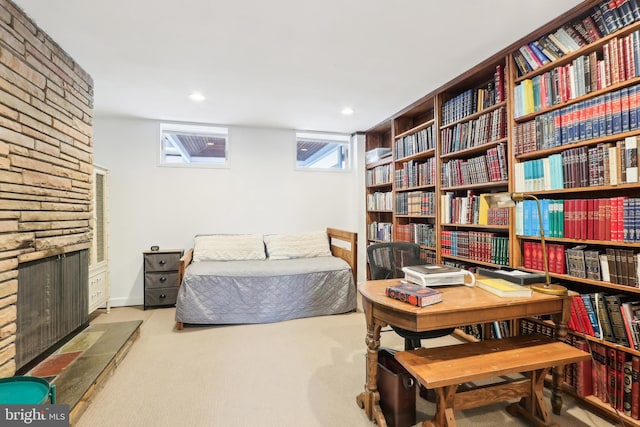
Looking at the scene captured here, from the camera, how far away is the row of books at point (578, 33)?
5.33 ft

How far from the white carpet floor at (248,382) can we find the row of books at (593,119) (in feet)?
5.41

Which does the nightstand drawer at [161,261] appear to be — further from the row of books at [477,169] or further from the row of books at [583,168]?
the row of books at [583,168]

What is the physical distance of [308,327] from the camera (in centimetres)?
304

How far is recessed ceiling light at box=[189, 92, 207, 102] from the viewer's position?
3.00 meters

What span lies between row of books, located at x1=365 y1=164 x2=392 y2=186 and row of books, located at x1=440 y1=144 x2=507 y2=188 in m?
1.03

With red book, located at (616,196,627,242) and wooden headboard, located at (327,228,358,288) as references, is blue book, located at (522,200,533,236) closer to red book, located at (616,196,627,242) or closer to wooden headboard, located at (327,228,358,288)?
red book, located at (616,196,627,242)

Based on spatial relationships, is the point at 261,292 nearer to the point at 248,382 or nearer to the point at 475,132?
the point at 248,382

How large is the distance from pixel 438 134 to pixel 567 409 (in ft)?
7.63

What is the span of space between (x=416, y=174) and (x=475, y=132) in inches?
34.4

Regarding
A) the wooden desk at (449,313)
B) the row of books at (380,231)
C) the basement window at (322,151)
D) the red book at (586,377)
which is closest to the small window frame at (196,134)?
the basement window at (322,151)

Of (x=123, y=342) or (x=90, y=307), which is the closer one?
(x=123, y=342)

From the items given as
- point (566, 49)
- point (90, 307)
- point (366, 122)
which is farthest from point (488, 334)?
point (90, 307)

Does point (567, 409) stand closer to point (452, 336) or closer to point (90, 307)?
point (452, 336)

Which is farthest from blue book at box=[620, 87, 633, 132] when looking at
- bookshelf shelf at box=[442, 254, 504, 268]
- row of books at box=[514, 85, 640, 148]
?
bookshelf shelf at box=[442, 254, 504, 268]
